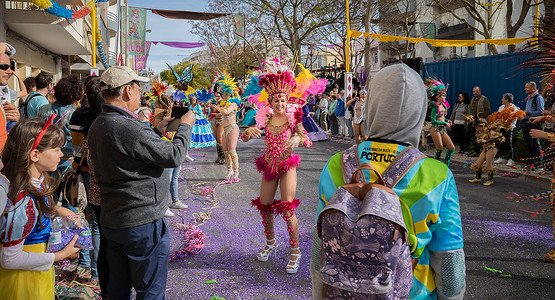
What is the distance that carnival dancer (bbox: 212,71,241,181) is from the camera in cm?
1002

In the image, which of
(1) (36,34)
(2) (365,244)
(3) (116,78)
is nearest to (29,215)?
(3) (116,78)

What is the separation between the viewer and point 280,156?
16.3 ft

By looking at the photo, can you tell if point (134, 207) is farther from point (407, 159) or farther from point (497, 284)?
point (497, 284)

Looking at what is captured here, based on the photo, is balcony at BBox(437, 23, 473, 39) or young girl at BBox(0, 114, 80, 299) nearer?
young girl at BBox(0, 114, 80, 299)

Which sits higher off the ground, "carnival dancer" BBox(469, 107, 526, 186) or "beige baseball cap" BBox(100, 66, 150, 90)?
"beige baseball cap" BBox(100, 66, 150, 90)

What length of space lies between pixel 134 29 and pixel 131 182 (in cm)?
2243

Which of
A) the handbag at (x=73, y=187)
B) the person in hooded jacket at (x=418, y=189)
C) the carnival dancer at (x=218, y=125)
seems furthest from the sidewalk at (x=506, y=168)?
the handbag at (x=73, y=187)

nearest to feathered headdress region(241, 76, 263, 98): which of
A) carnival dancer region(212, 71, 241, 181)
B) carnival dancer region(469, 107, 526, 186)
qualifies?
carnival dancer region(212, 71, 241, 181)

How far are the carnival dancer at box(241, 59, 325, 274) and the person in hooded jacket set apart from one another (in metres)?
2.82

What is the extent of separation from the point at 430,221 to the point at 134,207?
1.83 metres

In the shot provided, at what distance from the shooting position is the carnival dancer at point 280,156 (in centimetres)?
477

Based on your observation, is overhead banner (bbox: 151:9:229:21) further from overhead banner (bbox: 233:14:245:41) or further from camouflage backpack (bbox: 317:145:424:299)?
camouflage backpack (bbox: 317:145:424:299)

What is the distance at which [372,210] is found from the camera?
5.19 ft

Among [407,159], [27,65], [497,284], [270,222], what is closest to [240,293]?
[270,222]
